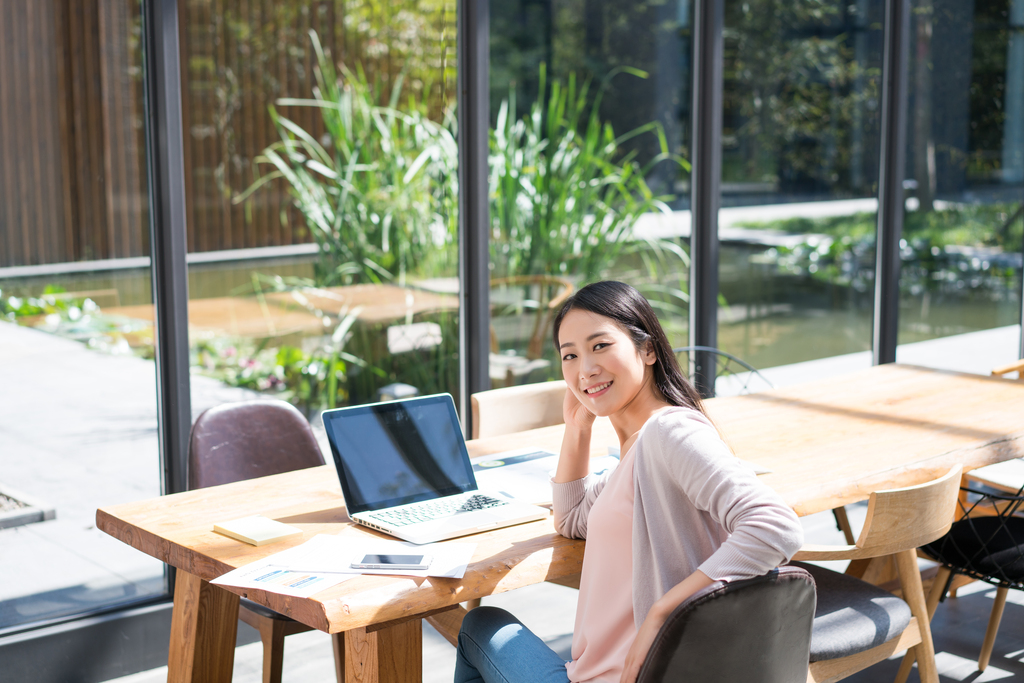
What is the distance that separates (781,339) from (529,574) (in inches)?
133

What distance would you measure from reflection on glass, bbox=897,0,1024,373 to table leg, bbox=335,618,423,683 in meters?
4.09

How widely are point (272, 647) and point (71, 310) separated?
4.66 feet

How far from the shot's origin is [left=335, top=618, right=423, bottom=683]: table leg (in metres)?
1.89

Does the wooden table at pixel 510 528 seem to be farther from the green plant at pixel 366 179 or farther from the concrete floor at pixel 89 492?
the green plant at pixel 366 179

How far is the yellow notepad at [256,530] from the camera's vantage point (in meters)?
2.07

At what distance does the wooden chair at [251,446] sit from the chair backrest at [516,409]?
1.68 ft

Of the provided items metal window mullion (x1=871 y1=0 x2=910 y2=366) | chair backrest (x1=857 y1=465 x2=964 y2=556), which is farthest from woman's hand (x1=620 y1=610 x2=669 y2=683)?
metal window mullion (x1=871 y1=0 x2=910 y2=366)

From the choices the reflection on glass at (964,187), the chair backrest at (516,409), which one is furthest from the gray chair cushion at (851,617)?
the reflection on glass at (964,187)

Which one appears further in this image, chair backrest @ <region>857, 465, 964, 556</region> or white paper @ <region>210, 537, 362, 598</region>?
chair backrest @ <region>857, 465, 964, 556</region>

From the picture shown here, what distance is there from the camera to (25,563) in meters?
3.19

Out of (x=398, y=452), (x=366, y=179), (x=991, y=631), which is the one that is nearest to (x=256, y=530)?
(x=398, y=452)

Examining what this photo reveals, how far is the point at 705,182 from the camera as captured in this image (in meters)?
4.62

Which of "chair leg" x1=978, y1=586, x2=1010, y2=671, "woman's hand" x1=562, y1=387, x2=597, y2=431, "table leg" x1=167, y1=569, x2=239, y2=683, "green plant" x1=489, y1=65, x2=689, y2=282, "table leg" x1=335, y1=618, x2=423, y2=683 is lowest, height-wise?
"chair leg" x1=978, y1=586, x2=1010, y2=671

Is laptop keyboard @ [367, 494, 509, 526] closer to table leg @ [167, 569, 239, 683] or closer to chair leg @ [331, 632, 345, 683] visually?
table leg @ [167, 569, 239, 683]
